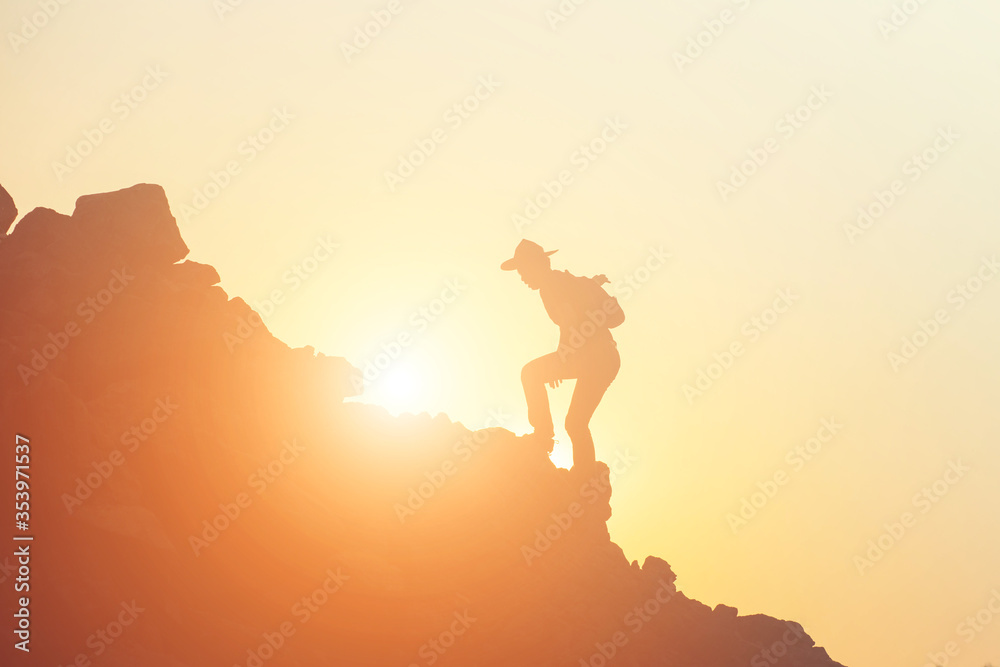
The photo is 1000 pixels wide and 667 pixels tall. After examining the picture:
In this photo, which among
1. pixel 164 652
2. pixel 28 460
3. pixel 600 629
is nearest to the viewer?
pixel 164 652

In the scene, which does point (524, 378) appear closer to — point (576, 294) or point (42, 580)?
point (576, 294)

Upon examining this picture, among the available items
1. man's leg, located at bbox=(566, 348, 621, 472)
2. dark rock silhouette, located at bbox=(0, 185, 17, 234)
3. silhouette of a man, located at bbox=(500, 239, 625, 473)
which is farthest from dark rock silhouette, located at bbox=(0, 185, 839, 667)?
dark rock silhouette, located at bbox=(0, 185, 17, 234)

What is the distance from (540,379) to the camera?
62.7 ft

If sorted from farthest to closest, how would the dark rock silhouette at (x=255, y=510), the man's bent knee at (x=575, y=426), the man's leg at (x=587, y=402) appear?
1. the man's bent knee at (x=575, y=426)
2. the man's leg at (x=587, y=402)
3. the dark rock silhouette at (x=255, y=510)

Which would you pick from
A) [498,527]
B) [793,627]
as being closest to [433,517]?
[498,527]

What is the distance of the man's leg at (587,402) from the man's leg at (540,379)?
53 cm

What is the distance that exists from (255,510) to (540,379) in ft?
22.9

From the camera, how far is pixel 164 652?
50.0ft

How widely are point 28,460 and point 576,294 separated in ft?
40.0

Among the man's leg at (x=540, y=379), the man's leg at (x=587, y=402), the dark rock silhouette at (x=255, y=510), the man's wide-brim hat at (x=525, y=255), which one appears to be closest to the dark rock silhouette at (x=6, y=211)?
the dark rock silhouette at (x=255, y=510)

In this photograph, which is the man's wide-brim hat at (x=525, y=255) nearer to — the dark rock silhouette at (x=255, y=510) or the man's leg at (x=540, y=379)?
the man's leg at (x=540, y=379)

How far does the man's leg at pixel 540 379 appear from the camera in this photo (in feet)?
62.6

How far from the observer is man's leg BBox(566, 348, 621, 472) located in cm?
1931

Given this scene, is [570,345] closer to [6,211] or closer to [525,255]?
[525,255]
